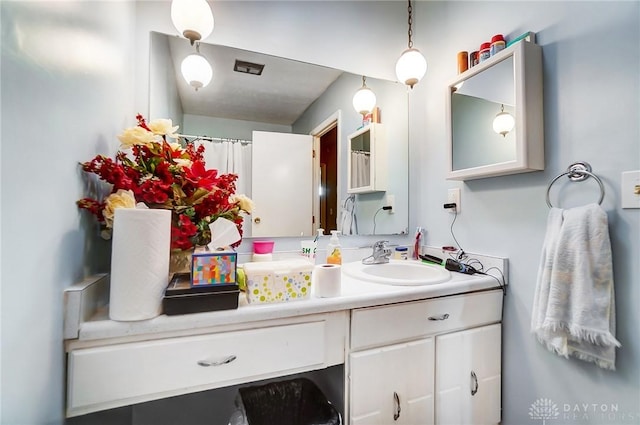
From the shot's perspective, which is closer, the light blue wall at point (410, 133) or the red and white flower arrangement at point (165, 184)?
the light blue wall at point (410, 133)

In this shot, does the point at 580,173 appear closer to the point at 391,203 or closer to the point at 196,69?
the point at 391,203

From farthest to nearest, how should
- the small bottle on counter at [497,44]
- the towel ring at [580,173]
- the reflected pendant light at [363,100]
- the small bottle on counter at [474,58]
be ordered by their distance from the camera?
the reflected pendant light at [363,100], the small bottle on counter at [474,58], the small bottle on counter at [497,44], the towel ring at [580,173]

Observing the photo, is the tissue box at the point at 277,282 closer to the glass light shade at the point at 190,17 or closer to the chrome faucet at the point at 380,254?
the chrome faucet at the point at 380,254

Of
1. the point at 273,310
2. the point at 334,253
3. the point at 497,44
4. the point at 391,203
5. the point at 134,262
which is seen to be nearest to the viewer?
the point at 134,262

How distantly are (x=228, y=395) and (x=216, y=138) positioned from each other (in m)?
1.24

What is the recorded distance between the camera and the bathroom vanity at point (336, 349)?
0.67m

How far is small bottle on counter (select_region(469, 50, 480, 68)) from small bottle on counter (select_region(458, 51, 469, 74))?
0.02 metres

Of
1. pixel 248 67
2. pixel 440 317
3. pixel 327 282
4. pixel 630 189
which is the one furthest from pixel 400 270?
pixel 248 67

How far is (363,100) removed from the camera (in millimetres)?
1585

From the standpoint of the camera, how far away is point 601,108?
2.94 ft

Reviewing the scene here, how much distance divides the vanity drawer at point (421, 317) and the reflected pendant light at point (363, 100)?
1.10 meters

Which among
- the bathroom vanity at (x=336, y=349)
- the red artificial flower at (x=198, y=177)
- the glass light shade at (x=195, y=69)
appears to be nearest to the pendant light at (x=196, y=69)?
the glass light shade at (x=195, y=69)

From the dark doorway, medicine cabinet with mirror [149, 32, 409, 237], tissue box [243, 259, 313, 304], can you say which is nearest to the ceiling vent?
medicine cabinet with mirror [149, 32, 409, 237]

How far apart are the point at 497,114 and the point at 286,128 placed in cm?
97
